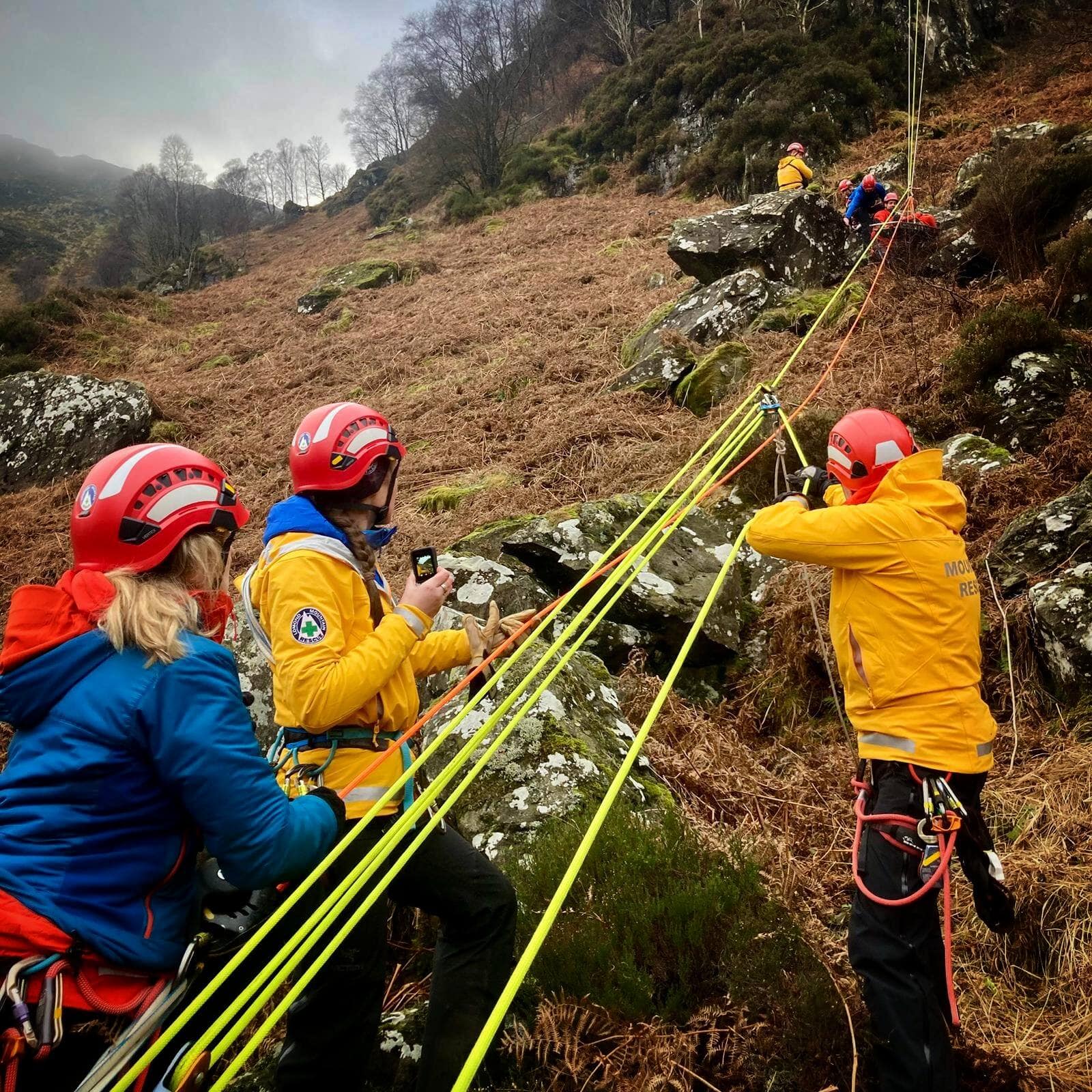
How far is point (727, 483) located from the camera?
5910 mm

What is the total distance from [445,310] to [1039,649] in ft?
41.9

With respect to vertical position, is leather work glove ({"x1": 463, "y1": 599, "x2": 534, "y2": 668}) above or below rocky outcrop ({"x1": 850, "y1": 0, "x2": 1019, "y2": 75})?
below

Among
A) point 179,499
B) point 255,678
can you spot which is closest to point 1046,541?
point 179,499

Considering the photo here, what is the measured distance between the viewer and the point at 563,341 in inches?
414

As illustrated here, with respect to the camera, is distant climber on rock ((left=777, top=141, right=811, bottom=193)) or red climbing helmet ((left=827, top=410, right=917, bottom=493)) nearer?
red climbing helmet ((left=827, top=410, right=917, bottom=493))

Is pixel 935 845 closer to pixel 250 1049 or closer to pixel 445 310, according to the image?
pixel 250 1049

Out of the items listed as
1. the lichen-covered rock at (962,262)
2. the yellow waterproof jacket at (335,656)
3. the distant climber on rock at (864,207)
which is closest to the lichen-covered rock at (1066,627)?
the yellow waterproof jacket at (335,656)

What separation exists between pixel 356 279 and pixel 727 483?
614 inches

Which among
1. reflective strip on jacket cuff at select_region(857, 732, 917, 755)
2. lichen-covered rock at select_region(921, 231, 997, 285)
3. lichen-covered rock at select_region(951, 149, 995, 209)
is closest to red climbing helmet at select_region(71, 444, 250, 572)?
reflective strip on jacket cuff at select_region(857, 732, 917, 755)

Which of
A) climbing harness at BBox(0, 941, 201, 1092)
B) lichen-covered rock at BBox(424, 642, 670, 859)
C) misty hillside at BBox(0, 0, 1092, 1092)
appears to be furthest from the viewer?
lichen-covered rock at BBox(424, 642, 670, 859)

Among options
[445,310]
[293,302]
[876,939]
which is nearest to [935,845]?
[876,939]

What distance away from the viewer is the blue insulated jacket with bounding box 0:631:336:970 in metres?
1.43

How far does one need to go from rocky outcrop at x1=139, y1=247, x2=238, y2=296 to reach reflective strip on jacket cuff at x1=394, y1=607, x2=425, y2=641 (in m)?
31.8

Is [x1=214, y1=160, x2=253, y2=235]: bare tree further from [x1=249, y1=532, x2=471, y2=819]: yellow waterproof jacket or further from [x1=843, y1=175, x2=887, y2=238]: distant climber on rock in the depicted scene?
[x1=249, y1=532, x2=471, y2=819]: yellow waterproof jacket
